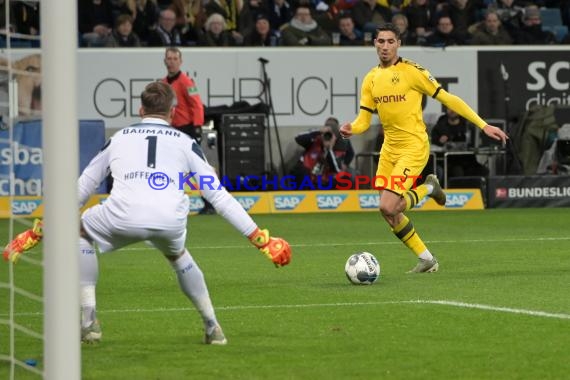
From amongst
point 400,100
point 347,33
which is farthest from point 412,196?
point 347,33

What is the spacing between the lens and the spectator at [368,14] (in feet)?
83.5

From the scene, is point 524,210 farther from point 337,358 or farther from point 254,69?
point 337,358

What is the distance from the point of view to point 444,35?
81.0 ft

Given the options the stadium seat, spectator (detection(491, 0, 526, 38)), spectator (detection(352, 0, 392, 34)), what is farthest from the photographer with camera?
the stadium seat

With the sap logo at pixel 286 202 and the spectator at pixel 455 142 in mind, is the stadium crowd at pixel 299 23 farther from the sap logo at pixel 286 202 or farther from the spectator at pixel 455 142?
the sap logo at pixel 286 202

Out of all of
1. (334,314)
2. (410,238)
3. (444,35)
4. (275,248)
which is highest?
(444,35)

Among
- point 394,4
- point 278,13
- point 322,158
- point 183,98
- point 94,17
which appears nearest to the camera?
point 183,98

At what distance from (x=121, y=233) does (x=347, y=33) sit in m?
16.3

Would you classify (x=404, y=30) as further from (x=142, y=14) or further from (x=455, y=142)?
(x=142, y=14)

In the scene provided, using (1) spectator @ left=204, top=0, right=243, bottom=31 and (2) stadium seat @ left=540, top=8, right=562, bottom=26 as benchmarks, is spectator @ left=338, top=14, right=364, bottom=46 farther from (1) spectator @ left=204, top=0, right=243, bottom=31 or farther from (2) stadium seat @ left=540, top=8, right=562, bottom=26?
Answer: (2) stadium seat @ left=540, top=8, right=562, bottom=26

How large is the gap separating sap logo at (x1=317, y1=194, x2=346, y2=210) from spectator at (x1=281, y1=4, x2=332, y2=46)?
115 inches

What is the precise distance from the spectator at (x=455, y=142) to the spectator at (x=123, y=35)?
4851mm

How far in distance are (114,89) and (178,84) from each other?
409 centimetres

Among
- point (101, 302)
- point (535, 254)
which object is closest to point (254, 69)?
point (535, 254)
